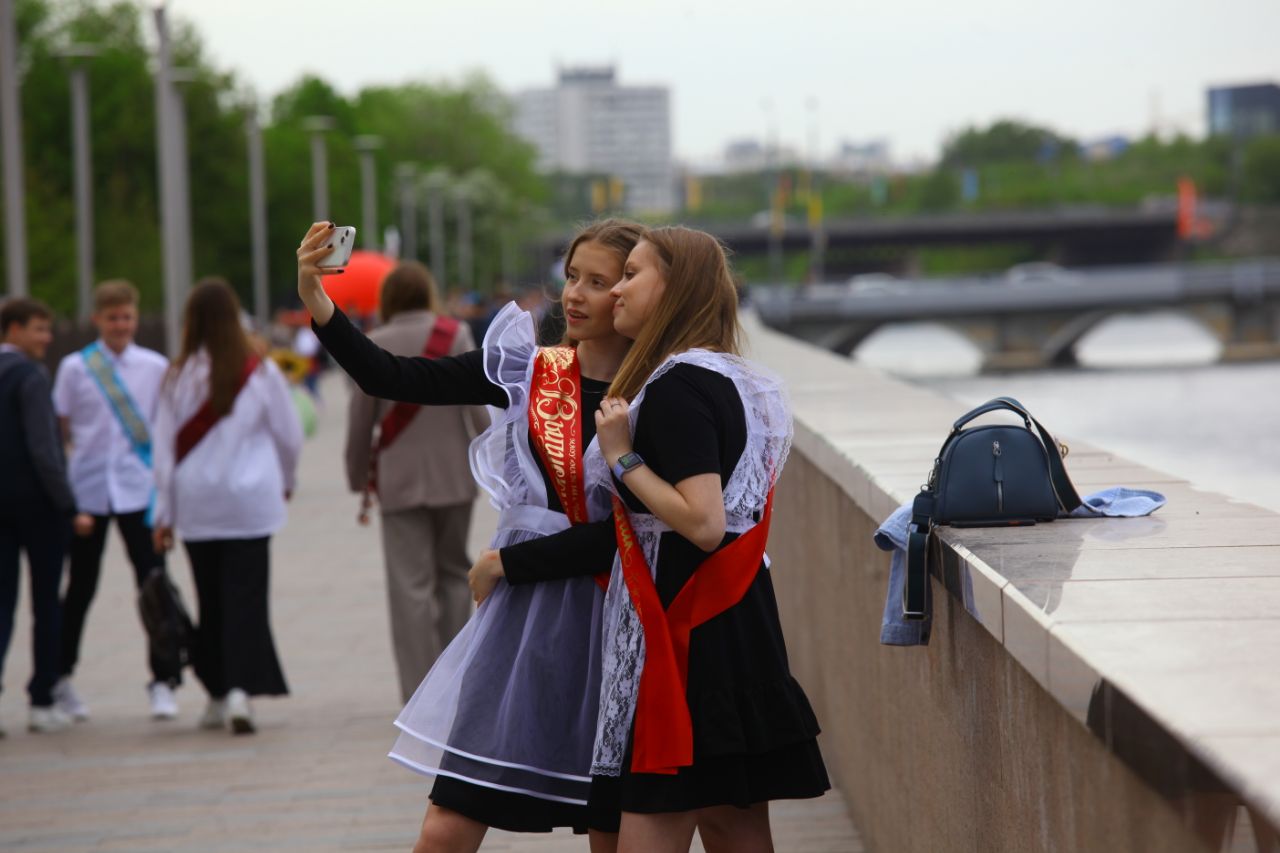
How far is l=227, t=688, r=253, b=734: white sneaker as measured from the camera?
7609 mm

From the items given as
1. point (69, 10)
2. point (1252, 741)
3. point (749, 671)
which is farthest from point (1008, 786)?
point (69, 10)

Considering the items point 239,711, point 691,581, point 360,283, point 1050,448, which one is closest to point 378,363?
point 691,581

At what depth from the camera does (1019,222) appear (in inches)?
4446

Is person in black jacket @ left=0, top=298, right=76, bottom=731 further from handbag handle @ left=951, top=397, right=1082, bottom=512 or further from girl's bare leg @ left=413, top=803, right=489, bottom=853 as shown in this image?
handbag handle @ left=951, top=397, right=1082, bottom=512

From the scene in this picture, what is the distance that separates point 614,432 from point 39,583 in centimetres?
523

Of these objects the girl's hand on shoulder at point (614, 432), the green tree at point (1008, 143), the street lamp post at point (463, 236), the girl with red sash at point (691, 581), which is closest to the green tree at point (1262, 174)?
the green tree at point (1008, 143)

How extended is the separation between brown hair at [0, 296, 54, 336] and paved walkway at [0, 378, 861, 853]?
1.62 meters

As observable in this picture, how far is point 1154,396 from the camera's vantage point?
188 ft

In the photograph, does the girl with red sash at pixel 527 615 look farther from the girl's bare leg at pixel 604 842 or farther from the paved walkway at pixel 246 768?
the paved walkway at pixel 246 768

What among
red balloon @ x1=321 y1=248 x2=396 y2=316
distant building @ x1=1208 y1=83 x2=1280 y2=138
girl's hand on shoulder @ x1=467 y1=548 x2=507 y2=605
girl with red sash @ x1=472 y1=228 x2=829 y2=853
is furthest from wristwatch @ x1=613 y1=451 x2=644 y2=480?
distant building @ x1=1208 y1=83 x2=1280 y2=138

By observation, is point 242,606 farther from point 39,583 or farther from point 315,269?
point 315,269

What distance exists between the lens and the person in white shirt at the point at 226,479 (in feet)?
25.1

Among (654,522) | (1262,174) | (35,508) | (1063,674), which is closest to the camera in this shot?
(1063,674)

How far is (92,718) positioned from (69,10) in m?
64.5
